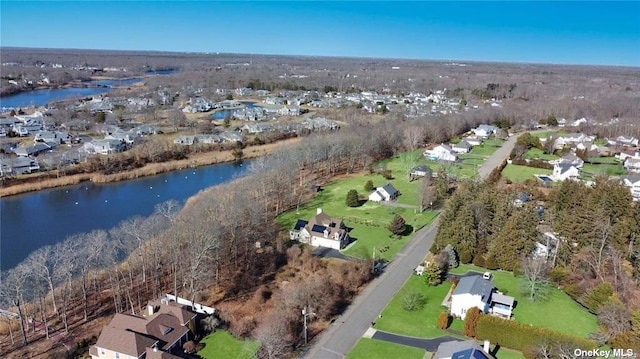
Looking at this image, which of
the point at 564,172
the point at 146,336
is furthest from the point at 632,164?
the point at 146,336

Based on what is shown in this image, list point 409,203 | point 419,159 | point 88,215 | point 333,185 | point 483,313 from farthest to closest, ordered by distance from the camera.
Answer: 1. point 419,159
2. point 333,185
3. point 409,203
4. point 88,215
5. point 483,313

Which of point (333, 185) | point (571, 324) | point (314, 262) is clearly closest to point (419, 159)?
point (333, 185)

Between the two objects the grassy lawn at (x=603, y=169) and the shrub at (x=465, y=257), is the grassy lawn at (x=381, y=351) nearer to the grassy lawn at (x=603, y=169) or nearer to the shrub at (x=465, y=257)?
the shrub at (x=465, y=257)

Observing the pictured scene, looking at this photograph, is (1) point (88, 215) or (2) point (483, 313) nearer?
(2) point (483, 313)

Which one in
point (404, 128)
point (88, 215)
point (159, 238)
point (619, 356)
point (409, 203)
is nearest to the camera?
point (619, 356)

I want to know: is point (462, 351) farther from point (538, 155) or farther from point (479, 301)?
point (538, 155)

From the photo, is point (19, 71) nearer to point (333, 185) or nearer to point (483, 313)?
point (333, 185)

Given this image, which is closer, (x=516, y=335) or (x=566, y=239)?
(x=516, y=335)
